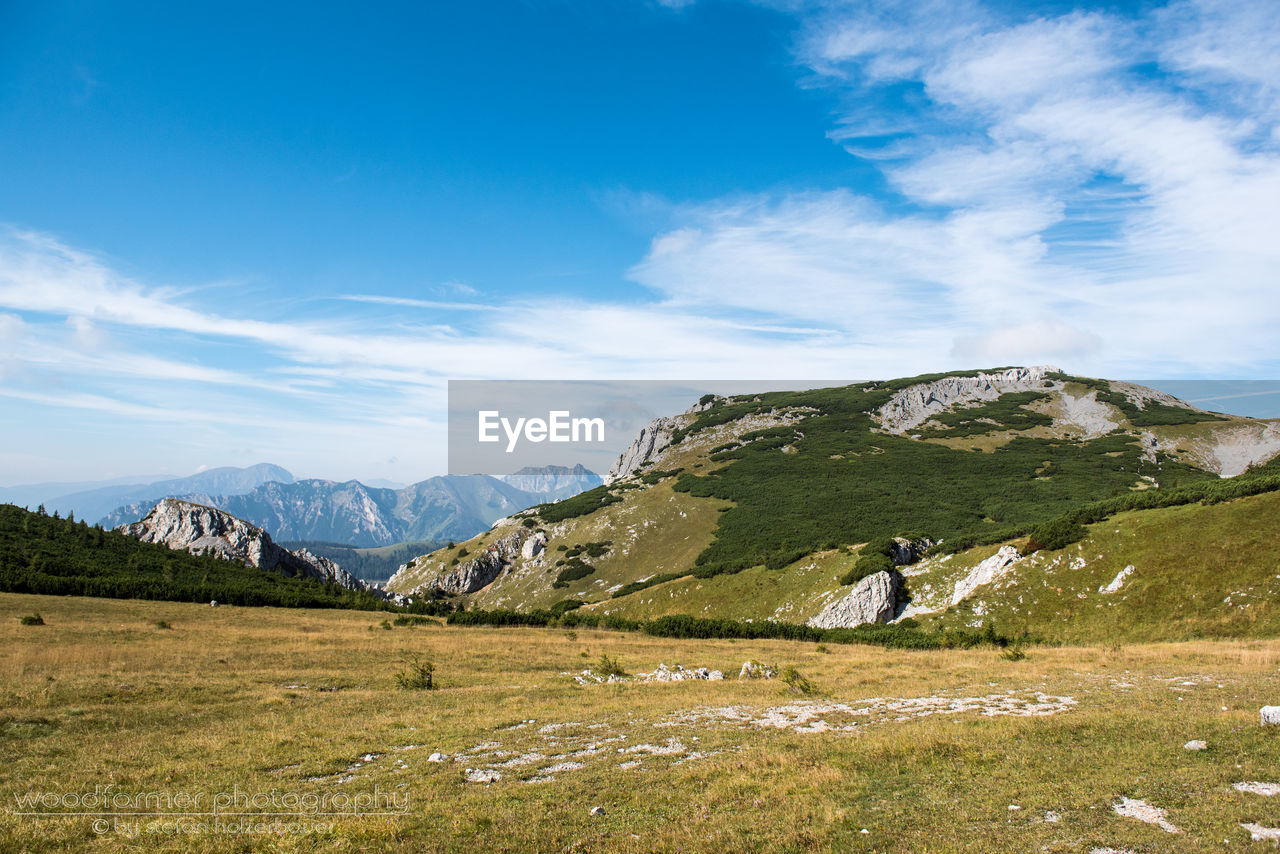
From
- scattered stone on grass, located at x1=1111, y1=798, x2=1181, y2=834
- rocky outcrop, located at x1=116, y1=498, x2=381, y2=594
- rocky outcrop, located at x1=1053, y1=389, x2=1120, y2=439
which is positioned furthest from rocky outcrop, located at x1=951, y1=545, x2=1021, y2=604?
rocky outcrop, located at x1=1053, y1=389, x2=1120, y2=439

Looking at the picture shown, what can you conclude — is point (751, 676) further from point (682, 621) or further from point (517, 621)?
point (517, 621)

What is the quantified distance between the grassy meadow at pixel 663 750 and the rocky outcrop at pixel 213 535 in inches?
4057

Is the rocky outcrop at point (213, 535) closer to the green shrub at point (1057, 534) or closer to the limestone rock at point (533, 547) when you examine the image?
the limestone rock at point (533, 547)

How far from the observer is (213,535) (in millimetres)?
124938

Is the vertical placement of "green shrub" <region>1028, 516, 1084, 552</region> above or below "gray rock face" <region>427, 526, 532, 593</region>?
above

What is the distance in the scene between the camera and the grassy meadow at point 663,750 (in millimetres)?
9453

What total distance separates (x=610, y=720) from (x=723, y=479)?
130 metres

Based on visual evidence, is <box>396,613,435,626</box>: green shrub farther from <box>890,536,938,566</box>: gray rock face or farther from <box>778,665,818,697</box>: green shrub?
<box>890,536,938,566</box>: gray rock face

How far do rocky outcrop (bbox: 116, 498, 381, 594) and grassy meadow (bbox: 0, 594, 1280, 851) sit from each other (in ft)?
338

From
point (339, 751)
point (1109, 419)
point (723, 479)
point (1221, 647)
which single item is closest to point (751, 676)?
point (339, 751)

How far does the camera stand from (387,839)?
9.58 metres

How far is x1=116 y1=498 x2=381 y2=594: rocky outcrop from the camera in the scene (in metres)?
121

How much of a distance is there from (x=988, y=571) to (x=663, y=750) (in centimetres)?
5276

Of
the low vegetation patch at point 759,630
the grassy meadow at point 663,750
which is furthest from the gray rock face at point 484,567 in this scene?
the grassy meadow at point 663,750
